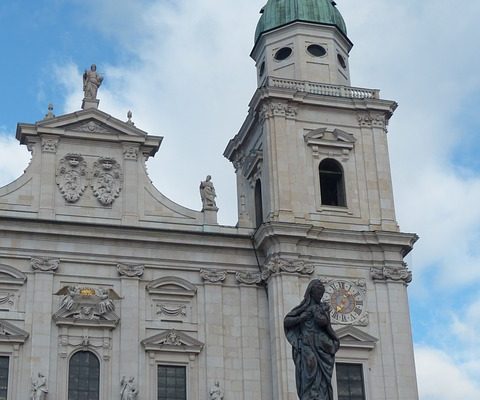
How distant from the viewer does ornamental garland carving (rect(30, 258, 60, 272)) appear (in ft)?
93.0

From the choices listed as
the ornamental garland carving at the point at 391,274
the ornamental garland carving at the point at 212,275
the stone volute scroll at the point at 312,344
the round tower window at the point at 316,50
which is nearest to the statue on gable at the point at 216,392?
the ornamental garland carving at the point at 212,275

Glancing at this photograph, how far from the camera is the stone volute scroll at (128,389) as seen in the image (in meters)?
27.3

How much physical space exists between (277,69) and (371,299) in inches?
343

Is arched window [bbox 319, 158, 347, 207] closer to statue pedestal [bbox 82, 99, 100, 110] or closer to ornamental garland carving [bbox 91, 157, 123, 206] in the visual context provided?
ornamental garland carving [bbox 91, 157, 123, 206]

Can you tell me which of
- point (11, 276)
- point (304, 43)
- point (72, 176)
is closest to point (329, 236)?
point (304, 43)

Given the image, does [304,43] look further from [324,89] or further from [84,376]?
[84,376]

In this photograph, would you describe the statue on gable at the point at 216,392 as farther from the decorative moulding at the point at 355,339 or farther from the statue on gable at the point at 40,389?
the statue on gable at the point at 40,389

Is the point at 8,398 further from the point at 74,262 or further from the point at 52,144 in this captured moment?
the point at 52,144

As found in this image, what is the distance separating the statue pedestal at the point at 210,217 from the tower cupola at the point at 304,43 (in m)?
5.20

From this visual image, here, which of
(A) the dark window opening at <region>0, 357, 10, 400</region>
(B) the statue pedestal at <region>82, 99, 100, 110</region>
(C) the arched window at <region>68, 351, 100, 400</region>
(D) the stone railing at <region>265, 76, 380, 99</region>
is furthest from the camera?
(D) the stone railing at <region>265, 76, 380, 99</region>

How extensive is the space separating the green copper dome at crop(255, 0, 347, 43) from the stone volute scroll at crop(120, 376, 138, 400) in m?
13.2

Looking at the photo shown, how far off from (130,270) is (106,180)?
295 cm

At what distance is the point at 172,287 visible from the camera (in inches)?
1155

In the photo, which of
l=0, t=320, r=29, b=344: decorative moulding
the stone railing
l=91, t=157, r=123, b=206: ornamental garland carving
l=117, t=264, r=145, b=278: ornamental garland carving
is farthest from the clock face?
l=0, t=320, r=29, b=344: decorative moulding
